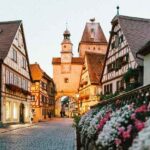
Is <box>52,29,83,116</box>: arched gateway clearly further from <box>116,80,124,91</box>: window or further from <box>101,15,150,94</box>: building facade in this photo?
<box>116,80,124,91</box>: window

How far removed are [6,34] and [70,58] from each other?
4716 cm

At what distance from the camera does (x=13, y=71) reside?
38.8 meters

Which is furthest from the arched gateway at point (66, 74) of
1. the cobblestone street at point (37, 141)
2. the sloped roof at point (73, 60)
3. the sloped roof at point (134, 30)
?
the cobblestone street at point (37, 141)

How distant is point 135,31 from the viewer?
35.0 meters

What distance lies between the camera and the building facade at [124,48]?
106 ft

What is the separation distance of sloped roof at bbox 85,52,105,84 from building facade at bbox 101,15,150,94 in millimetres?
18660

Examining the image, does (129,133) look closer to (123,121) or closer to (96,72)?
(123,121)

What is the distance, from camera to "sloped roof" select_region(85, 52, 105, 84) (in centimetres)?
5850

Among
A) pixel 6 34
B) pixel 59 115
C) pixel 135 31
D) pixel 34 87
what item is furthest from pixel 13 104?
pixel 59 115

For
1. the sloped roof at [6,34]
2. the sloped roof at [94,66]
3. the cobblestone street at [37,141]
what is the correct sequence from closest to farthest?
the cobblestone street at [37,141] < the sloped roof at [6,34] < the sloped roof at [94,66]

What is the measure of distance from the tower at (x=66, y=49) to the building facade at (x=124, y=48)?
45.9m

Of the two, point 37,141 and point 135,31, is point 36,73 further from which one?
point 37,141

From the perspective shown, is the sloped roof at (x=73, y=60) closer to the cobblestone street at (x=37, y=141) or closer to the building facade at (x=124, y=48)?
the building facade at (x=124, y=48)

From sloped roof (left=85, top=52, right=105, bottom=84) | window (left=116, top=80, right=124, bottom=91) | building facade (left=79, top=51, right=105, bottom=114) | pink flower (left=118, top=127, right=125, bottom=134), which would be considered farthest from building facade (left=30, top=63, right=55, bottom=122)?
pink flower (left=118, top=127, right=125, bottom=134)
